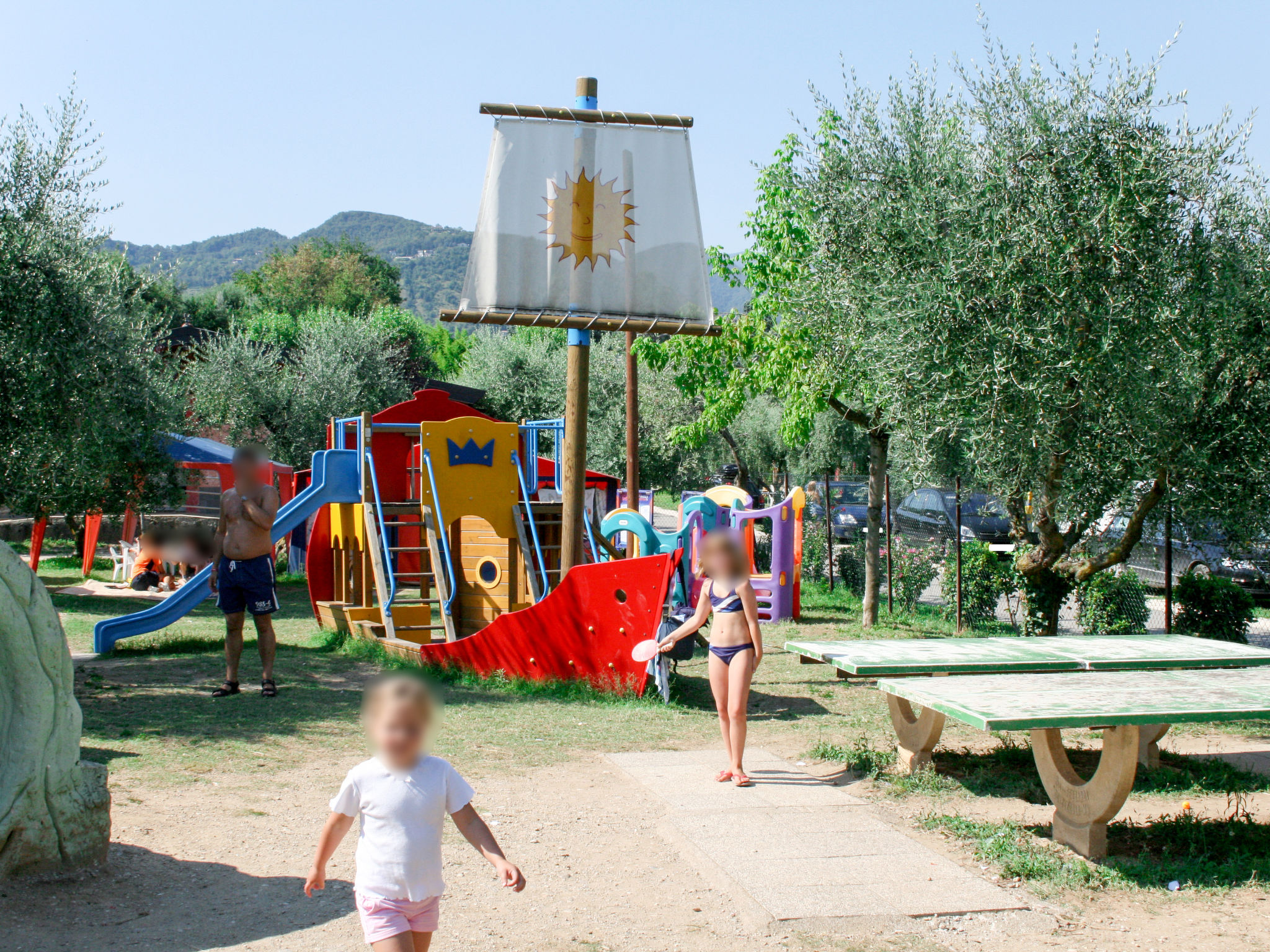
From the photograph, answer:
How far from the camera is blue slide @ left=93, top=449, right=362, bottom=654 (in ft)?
29.4

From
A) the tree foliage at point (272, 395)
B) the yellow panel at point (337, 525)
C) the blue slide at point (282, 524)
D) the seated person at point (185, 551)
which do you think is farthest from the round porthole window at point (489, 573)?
the tree foliage at point (272, 395)

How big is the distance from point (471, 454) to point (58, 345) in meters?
3.99

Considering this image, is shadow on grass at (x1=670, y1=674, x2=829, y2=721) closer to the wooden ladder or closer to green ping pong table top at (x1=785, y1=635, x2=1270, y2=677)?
green ping pong table top at (x1=785, y1=635, x2=1270, y2=677)

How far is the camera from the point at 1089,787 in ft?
14.7

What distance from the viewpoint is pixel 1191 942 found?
3617mm

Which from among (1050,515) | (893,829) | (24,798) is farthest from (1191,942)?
(1050,515)

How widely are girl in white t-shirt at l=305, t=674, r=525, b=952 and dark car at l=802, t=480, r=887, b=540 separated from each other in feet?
46.1

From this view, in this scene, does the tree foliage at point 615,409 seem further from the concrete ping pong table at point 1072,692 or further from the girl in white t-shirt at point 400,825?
the girl in white t-shirt at point 400,825

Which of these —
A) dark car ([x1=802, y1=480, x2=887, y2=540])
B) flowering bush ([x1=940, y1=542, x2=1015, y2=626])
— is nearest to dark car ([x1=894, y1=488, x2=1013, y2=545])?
dark car ([x1=802, y1=480, x2=887, y2=540])

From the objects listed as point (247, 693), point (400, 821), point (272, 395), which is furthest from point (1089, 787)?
point (272, 395)

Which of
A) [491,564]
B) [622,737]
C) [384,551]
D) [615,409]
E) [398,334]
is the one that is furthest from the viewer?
[398,334]

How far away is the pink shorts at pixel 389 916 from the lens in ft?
8.32

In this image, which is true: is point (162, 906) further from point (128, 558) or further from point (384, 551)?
point (128, 558)

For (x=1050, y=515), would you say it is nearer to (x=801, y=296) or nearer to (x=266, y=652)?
(x=801, y=296)
